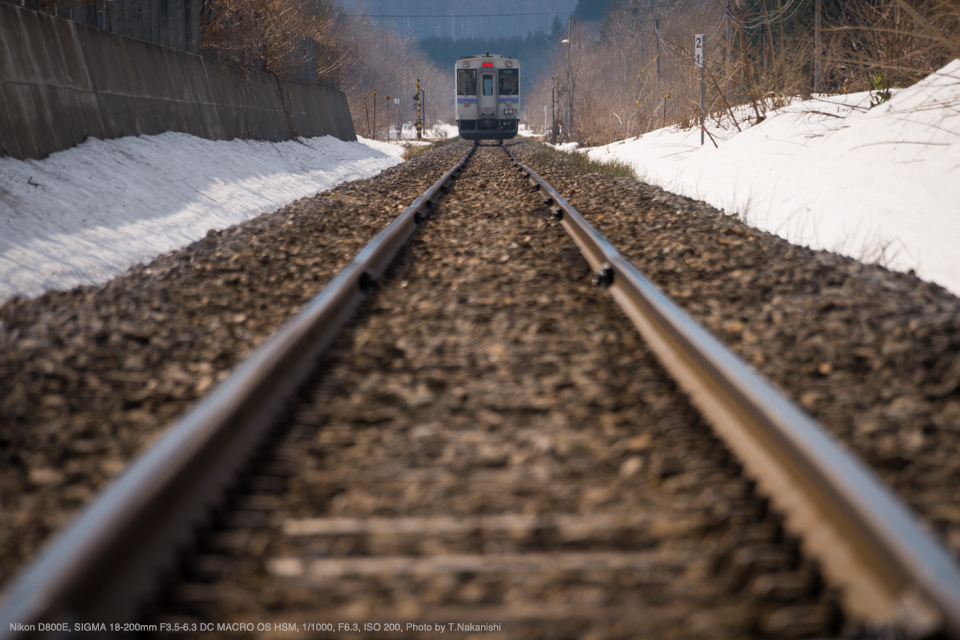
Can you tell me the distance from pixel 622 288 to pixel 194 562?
3.12 meters

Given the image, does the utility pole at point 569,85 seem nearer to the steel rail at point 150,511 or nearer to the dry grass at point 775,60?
the dry grass at point 775,60

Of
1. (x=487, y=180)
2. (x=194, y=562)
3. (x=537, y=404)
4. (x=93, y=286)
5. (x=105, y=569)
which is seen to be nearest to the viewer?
(x=105, y=569)

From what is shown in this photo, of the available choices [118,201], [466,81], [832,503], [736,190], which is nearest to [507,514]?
[832,503]

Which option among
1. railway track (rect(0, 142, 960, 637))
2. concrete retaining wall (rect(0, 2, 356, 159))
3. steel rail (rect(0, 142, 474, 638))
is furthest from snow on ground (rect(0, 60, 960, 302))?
railway track (rect(0, 142, 960, 637))

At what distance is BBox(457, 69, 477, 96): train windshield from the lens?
33.5 meters

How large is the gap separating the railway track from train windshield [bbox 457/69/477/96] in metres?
31.7

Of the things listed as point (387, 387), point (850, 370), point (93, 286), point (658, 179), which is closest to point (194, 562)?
point (387, 387)

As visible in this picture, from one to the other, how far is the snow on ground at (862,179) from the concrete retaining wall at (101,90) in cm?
764

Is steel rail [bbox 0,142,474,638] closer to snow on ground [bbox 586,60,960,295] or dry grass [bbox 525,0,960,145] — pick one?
snow on ground [bbox 586,60,960,295]

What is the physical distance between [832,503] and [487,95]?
1312 inches

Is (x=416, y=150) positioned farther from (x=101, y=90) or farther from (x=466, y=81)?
(x=101, y=90)

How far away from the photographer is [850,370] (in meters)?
3.27

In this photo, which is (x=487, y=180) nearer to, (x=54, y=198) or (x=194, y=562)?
(x=54, y=198)

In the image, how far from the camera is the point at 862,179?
25.8 feet
